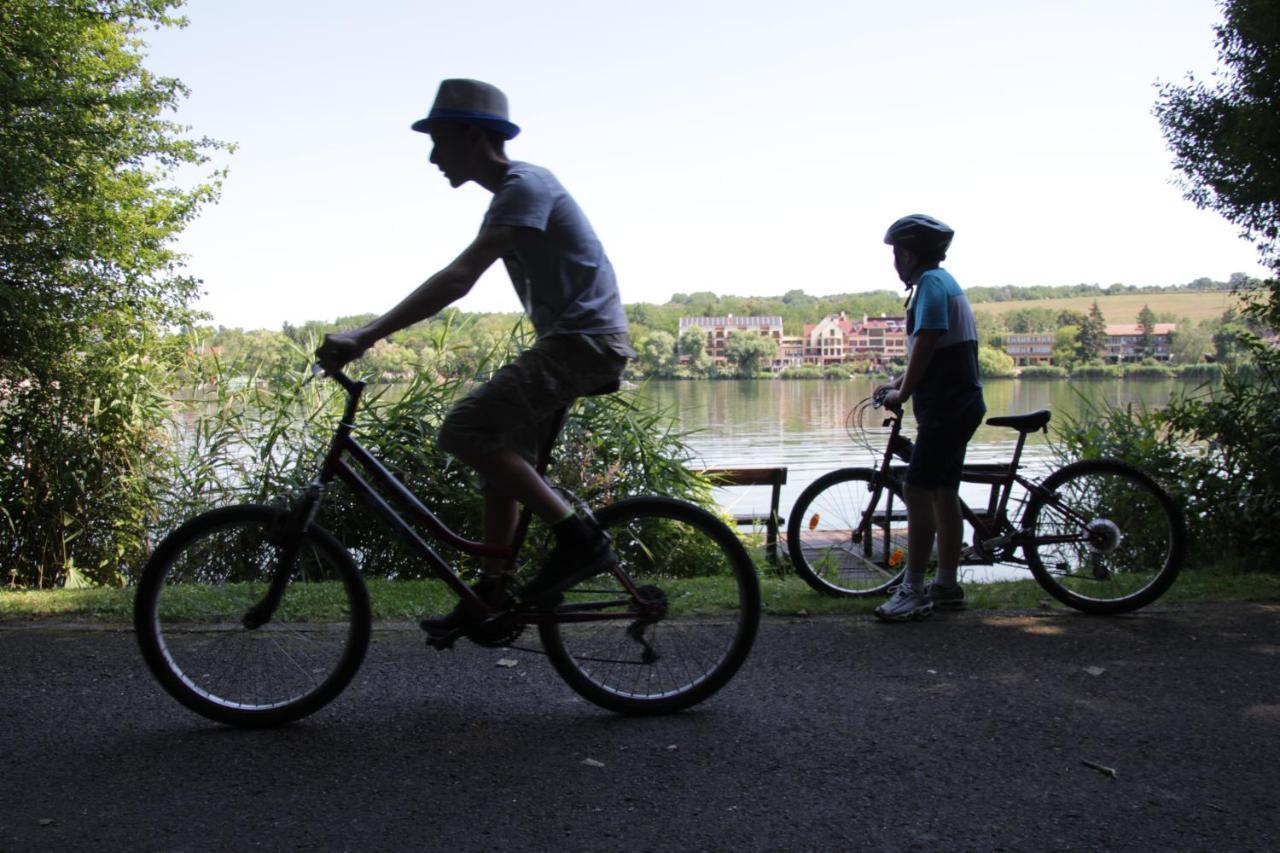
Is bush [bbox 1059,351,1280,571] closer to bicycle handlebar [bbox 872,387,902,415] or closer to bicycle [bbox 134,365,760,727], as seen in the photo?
bicycle handlebar [bbox 872,387,902,415]

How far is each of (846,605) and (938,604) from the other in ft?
1.39

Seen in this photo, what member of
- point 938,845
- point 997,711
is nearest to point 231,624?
point 938,845

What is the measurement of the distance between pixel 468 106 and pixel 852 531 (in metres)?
3.15

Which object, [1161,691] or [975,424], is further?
[975,424]

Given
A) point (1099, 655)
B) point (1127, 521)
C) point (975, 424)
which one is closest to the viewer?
point (1099, 655)

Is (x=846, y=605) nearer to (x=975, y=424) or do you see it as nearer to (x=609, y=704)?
(x=975, y=424)

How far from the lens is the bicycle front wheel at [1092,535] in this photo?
490 centimetres

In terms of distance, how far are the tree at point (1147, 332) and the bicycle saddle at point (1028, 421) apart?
8007mm

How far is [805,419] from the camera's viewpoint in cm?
2095

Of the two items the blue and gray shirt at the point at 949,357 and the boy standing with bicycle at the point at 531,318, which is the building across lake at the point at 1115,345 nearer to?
the blue and gray shirt at the point at 949,357

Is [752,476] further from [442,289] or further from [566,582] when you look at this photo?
[442,289]

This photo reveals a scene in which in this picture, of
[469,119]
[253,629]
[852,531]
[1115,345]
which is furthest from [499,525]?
[1115,345]

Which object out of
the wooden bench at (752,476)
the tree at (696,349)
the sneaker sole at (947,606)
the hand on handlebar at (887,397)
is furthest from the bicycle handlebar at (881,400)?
the tree at (696,349)

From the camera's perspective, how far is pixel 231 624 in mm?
3656
